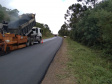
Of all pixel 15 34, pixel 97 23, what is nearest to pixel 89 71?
pixel 15 34

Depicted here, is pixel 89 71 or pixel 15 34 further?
pixel 15 34

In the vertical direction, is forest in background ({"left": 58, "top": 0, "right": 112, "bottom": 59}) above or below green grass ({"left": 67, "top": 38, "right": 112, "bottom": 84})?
above

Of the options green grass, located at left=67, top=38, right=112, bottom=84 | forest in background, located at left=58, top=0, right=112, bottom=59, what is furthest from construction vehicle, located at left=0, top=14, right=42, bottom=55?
forest in background, located at left=58, top=0, right=112, bottom=59

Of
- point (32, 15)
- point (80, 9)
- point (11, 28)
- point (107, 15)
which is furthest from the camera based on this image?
point (80, 9)

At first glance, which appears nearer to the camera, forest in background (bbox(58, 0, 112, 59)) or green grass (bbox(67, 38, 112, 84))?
green grass (bbox(67, 38, 112, 84))

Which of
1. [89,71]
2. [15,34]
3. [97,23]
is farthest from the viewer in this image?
[97,23]

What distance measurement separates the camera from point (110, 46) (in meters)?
11.6

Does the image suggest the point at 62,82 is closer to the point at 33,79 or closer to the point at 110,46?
the point at 33,79

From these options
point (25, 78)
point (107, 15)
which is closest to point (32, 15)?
point (107, 15)

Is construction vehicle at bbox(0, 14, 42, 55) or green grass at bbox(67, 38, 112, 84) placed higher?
construction vehicle at bbox(0, 14, 42, 55)

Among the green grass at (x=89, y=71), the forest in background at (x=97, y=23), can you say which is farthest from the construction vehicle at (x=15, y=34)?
the forest in background at (x=97, y=23)

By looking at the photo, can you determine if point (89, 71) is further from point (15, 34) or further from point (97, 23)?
point (97, 23)

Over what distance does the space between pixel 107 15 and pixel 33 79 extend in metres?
9.38

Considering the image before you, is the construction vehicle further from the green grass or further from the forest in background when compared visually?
the forest in background
